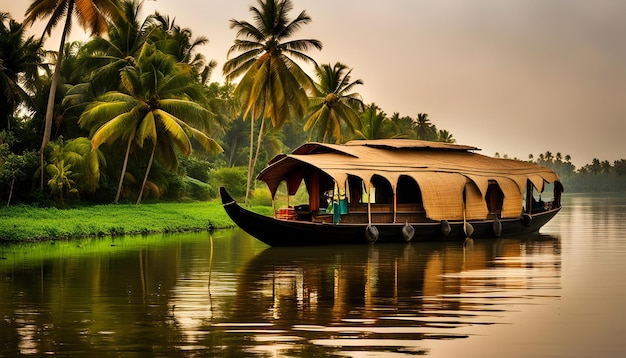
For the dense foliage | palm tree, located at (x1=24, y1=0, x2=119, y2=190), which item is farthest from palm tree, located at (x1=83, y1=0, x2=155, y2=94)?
palm tree, located at (x1=24, y1=0, x2=119, y2=190)

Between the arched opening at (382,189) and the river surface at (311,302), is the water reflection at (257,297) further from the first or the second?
the arched opening at (382,189)

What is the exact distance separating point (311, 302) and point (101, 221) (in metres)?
13.0

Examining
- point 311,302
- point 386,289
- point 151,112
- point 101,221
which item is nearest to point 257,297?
point 311,302

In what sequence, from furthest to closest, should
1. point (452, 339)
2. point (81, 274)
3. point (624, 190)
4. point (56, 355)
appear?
point (624, 190)
point (81, 274)
point (452, 339)
point (56, 355)

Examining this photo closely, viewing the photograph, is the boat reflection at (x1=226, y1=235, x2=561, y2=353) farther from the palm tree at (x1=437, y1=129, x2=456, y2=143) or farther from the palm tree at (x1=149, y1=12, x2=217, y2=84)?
the palm tree at (x1=437, y1=129, x2=456, y2=143)

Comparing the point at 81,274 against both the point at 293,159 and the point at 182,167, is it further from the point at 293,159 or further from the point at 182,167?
the point at 182,167

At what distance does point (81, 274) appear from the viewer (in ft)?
40.8

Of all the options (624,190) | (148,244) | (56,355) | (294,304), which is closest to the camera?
(56,355)

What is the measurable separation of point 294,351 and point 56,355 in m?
1.85

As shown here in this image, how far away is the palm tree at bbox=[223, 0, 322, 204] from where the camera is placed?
2908 cm

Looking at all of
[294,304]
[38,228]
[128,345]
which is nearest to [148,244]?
[38,228]

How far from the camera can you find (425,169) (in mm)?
19797

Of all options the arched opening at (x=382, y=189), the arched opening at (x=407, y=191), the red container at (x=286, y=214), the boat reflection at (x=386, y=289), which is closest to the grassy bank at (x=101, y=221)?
the red container at (x=286, y=214)

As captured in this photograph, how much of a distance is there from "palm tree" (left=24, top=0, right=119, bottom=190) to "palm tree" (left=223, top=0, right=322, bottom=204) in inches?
249
